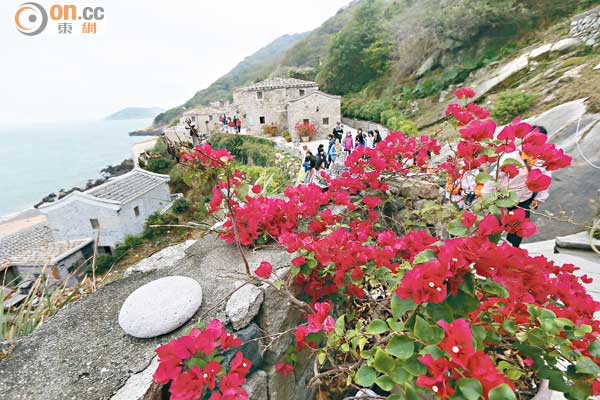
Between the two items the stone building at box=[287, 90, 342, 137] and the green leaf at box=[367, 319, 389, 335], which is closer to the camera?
the green leaf at box=[367, 319, 389, 335]

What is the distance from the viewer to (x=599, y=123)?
4.99 metres

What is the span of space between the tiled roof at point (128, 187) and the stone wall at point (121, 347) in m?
11.8

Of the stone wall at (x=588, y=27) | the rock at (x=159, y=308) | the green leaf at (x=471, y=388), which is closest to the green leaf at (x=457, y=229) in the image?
the green leaf at (x=471, y=388)

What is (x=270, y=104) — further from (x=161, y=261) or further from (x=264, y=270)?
(x=264, y=270)

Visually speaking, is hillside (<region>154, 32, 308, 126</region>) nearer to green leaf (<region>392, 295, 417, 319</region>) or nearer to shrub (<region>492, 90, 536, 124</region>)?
shrub (<region>492, 90, 536, 124</region>)

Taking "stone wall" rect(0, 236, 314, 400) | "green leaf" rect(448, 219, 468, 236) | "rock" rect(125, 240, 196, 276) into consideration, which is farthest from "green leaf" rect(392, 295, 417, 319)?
"rock" rect(125, 240, 196, 276)

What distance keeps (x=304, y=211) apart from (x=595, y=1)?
16.6 meters

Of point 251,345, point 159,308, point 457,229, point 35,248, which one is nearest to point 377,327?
point 457,229

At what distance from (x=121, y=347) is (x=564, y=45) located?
14.9 m

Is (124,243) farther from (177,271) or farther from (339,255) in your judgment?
(339,255)

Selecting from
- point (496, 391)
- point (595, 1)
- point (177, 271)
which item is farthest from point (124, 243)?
point (595, 1)

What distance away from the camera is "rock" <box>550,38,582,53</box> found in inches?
387

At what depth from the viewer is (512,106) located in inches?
332

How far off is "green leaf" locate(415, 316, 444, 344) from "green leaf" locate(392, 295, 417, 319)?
6 cm
